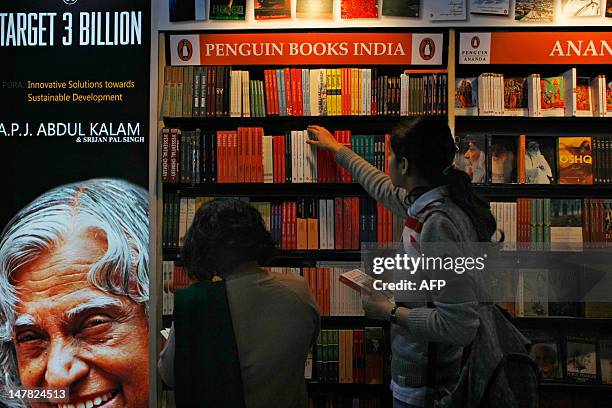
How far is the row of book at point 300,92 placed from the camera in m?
2.69

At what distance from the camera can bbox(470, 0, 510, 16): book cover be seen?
2.71m

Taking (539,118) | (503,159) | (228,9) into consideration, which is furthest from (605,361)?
(228,9)

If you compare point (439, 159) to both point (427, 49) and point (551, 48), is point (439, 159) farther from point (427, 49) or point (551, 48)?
point (551, 48)

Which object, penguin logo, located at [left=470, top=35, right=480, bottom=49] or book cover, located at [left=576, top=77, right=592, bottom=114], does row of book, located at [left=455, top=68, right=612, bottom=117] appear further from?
penguin logo, located at [left=470, top=35, right=480, bottom=49]

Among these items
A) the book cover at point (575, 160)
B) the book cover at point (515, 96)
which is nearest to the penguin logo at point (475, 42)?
the book cover at point (515, 96)

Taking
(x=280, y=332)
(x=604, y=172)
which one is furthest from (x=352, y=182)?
(x=604, y=172)

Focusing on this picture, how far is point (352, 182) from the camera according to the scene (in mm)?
2645

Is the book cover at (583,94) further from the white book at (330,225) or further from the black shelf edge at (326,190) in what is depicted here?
the white book at (330,225)

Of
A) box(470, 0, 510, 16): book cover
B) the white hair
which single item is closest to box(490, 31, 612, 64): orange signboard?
box(470, 0, 510, 16): book cover

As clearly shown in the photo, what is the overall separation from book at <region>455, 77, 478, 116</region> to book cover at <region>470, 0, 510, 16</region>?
31cm

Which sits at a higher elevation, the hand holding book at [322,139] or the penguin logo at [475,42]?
the penguin logo at [475,42]

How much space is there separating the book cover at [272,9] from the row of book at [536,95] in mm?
895

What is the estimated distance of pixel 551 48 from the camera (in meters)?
2.74

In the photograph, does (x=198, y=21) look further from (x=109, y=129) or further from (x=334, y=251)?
(x=334, y=251)
